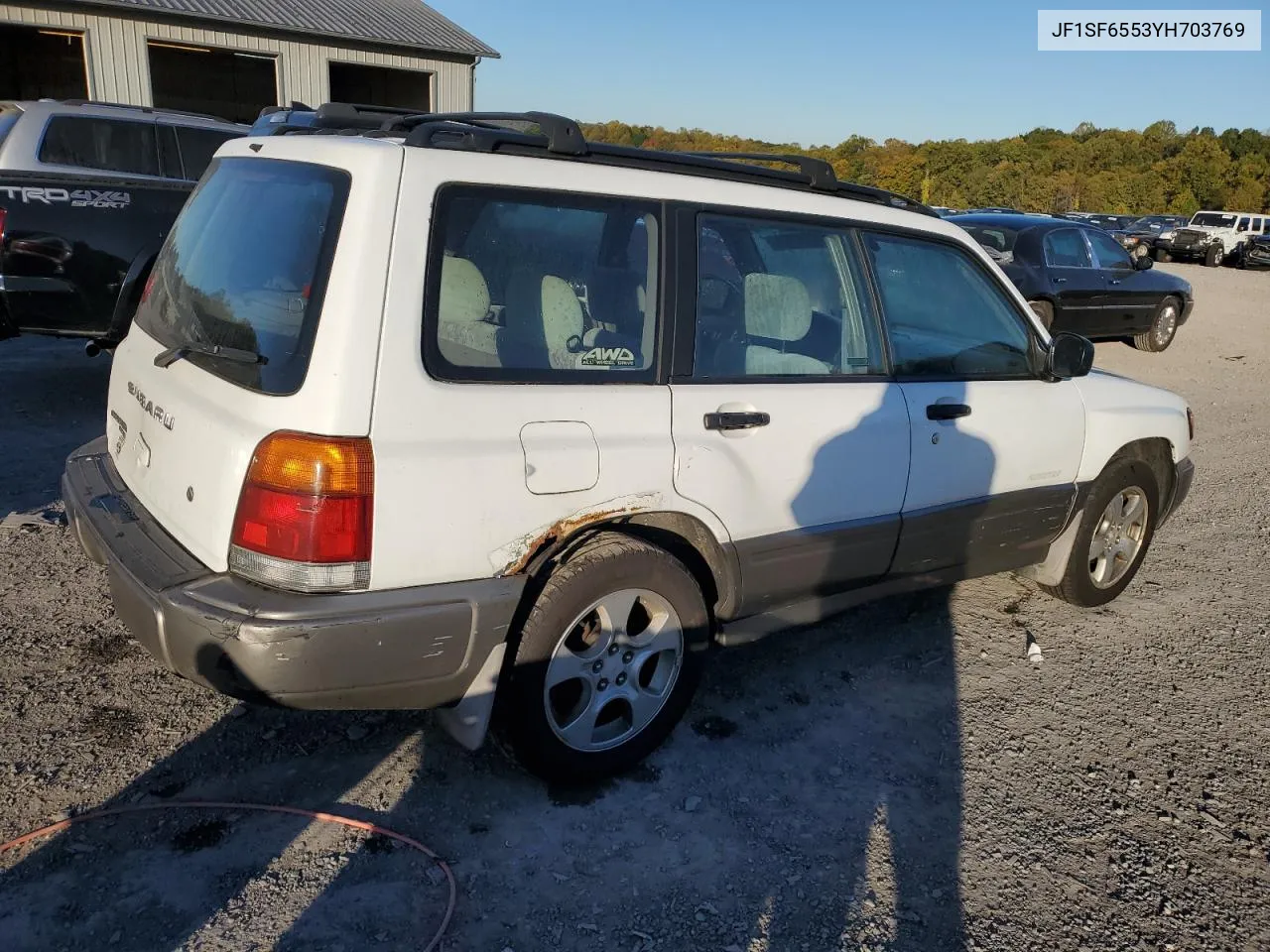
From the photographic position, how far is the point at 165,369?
293cm

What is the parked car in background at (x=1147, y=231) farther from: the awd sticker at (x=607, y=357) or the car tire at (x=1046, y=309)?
the awd sticker at (x=607, y=357)

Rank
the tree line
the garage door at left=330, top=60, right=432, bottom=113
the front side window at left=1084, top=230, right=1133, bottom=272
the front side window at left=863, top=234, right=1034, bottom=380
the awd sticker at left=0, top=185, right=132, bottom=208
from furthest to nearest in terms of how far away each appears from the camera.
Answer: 1. the tree line
2. the garage door at left=330, top=60, right=432, bottom=113
3. the front side window at left=1084, top=230, right=1133, bottom=272
4. the awd sticker at left=0, top=185, right=132, bottom=208
5. the front side window at left=863, top=234, right=1034, bottom=380

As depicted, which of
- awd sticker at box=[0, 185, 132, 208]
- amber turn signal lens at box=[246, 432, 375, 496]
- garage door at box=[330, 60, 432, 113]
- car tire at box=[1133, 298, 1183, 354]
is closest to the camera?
amber turn signal lens at box=[246, 432, 375, 496]

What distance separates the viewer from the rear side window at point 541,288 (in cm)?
258

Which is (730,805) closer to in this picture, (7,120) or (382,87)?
(7,120)

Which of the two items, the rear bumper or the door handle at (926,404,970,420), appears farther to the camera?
the door handle at (926,404,970,420)

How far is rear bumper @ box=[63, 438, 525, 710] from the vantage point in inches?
94.0

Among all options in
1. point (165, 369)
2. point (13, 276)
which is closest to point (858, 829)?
point (165, 369)

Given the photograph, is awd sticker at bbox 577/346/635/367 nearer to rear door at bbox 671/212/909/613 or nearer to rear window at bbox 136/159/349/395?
rear door at bbox 671/212/909/613

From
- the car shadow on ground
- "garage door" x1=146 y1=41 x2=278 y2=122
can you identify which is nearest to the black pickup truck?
the car shadow on ground

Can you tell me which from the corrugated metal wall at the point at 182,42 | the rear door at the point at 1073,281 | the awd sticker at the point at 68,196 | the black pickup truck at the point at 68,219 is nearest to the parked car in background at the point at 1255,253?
the rear door at the point at 1073,281

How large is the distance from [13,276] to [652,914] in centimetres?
599

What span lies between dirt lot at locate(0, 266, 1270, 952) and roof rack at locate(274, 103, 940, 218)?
74.6 inches

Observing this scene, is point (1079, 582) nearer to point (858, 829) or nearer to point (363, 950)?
point (858, 829)
